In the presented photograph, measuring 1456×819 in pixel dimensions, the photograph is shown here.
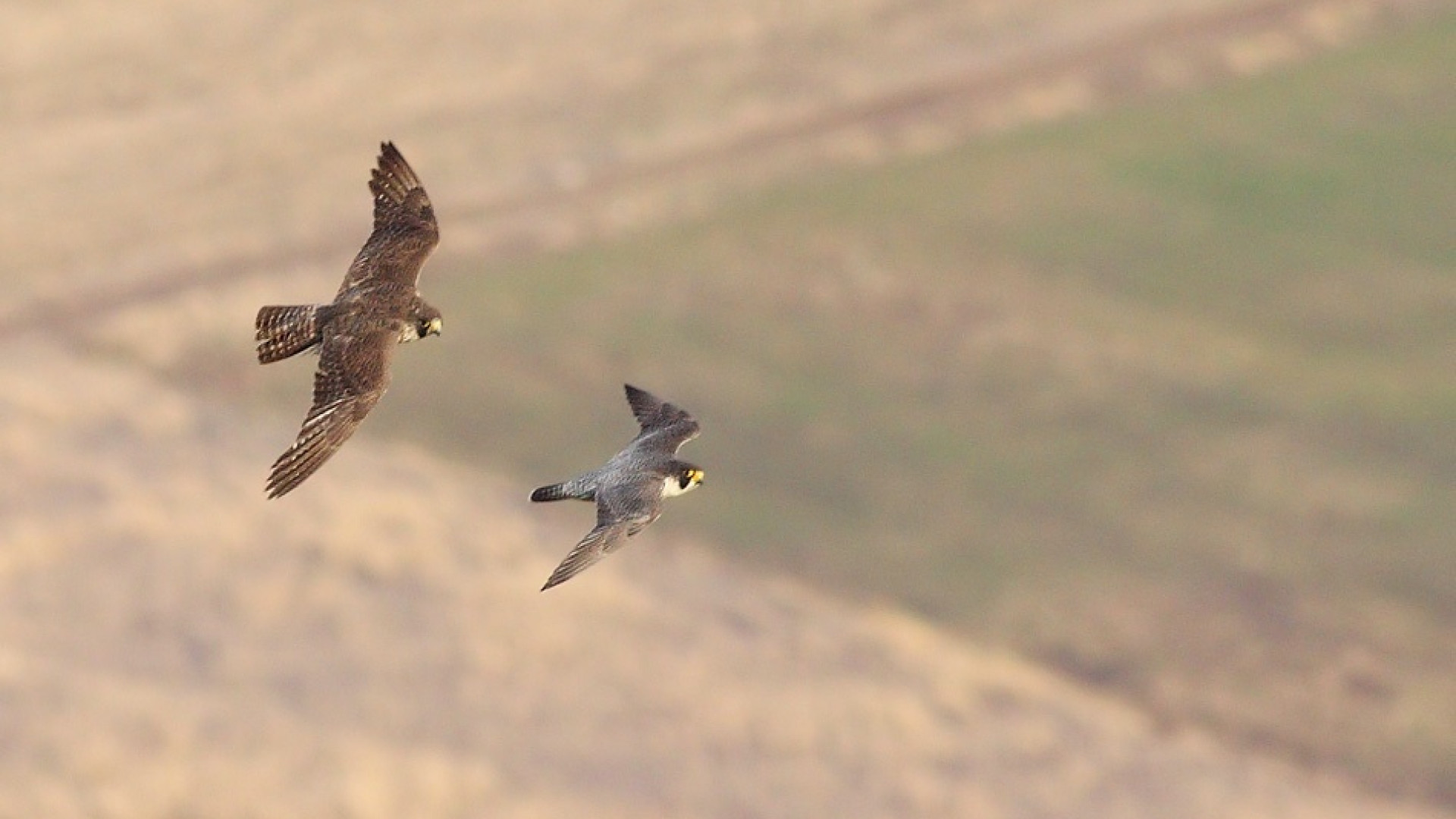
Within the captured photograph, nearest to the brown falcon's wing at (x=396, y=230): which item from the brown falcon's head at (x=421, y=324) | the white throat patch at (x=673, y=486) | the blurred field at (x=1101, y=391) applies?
the brown falcon's head at (x=421, y=324)

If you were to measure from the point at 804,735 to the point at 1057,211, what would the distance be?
864 inches

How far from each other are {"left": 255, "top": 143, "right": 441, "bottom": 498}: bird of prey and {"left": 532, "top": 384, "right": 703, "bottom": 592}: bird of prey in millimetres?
2310

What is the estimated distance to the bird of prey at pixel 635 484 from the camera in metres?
27.5

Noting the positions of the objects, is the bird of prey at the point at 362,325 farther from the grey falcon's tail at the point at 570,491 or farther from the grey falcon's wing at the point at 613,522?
the grey falcon's wing at the point at 613,522

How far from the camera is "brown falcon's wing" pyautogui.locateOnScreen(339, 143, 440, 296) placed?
101 feet

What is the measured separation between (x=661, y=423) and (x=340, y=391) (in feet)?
15.4

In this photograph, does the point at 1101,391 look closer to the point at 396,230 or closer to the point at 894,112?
the point at 894,112

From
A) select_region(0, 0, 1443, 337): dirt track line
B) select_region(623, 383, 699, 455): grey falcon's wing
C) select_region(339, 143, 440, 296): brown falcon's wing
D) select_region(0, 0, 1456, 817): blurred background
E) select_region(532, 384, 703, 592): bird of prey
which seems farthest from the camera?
select_region(0, 0, 1443, 337): dirt track line

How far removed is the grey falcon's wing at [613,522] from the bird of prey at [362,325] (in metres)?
2.78

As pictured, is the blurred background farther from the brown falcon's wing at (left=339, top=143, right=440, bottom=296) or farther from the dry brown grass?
Answer: the brown falcon's wing at (left=339, top=143, right=440, bottom=296)

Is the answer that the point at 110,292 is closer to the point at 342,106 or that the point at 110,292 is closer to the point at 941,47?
the point at 342,106

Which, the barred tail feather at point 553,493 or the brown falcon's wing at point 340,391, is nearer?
the brown falcon's wing at point 340,391

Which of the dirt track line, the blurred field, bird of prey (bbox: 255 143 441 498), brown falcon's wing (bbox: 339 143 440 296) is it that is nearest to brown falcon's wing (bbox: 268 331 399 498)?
bird of prey (bbox: 255 143 441 498)

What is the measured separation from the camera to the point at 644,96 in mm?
76750
